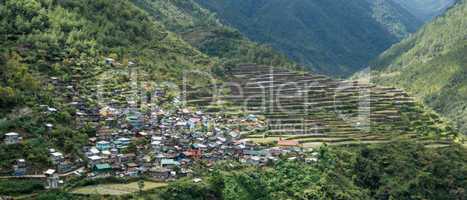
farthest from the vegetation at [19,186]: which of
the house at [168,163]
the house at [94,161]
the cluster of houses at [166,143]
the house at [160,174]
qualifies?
the house at [168,163]

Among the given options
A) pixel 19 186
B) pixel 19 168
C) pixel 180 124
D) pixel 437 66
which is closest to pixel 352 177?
pixel 180 124

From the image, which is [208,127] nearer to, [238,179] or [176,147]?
[176,147]

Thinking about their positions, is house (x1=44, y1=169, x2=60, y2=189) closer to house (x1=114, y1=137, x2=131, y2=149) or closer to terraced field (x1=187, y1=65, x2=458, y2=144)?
house (x1=114, y1=137, x2=131, y2=149)

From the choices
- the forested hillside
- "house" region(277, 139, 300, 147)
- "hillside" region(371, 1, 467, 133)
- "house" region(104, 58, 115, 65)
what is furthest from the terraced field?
"hillside" region(371, 1, 467, 133)

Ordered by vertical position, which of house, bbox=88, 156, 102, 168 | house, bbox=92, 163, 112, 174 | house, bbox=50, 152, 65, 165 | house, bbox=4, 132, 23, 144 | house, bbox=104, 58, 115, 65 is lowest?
house, bbox=92, 163, 112, 174

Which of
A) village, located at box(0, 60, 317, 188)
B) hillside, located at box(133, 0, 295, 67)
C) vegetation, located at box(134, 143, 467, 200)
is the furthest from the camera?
hillside, located at box(133, 0, 295, 67)

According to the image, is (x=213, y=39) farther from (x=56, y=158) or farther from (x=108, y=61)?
(x=56, y=158)

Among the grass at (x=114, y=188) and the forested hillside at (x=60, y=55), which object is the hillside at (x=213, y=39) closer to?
the forested hillside at (x=60, y=55)
